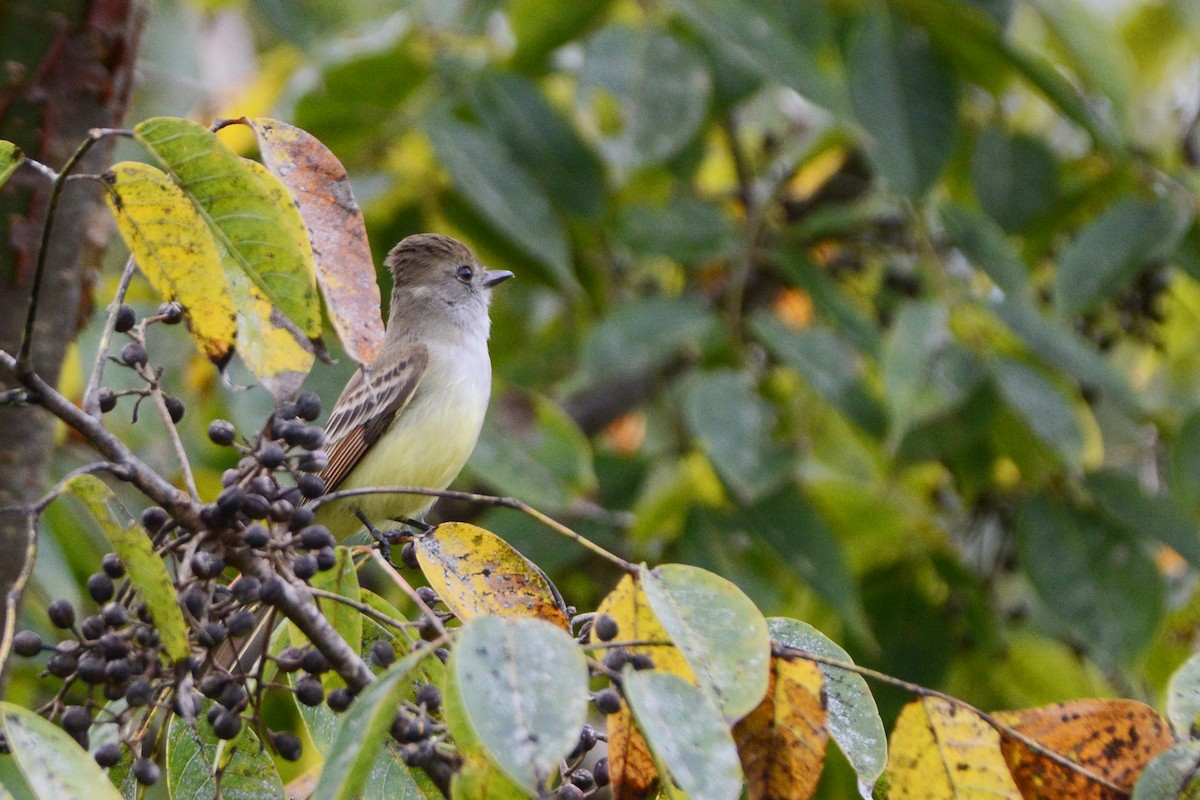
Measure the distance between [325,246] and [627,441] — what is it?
4848mm

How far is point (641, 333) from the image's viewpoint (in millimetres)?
4215

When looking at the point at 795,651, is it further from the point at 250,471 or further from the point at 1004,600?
the point at 1004,600

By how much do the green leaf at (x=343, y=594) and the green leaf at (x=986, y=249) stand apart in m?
2.68

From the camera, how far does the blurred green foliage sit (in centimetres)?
392

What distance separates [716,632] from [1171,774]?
622 mm

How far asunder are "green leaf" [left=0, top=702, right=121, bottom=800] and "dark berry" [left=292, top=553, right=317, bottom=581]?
37 centimetres

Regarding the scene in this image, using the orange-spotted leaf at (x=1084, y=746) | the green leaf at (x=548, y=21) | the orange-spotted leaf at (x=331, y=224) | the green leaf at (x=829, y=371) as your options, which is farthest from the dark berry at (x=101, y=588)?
the green leaf at (x=548, y=21)

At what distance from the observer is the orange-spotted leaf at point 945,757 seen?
1.95 meters

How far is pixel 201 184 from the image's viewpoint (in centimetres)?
180

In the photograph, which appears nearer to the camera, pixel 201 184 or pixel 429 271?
pixel 201 184

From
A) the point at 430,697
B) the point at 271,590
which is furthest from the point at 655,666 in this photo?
the point at 271,590

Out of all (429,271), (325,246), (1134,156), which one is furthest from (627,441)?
(325,246)

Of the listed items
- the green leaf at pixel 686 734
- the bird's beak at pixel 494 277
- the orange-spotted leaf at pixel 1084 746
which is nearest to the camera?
the green leaf at pixel 686 734

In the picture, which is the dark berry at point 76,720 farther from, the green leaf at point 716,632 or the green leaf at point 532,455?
the green leaf at point 532,455
